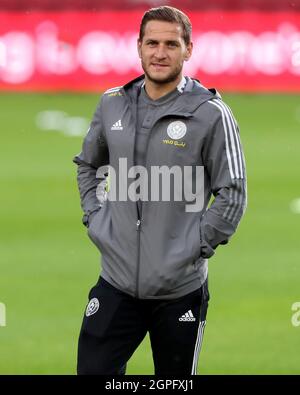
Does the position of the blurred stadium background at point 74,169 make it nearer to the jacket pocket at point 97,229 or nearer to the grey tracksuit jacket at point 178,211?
the jacket pocket at point 97,229

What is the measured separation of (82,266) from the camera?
12758 mm

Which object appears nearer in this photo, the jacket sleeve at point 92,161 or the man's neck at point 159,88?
the man's neck at point 159,88

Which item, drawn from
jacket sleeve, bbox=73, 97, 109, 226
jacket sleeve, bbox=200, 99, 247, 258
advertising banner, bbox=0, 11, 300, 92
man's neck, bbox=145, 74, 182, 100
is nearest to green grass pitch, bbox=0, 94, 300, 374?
jacket sleeve, bbox=73, 97, 109, 226

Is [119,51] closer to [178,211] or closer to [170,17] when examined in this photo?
[170,17]

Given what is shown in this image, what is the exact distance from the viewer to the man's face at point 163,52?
22.9 feet

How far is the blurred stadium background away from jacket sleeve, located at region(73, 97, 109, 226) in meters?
2.10

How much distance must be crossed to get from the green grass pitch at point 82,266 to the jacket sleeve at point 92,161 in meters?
2.10

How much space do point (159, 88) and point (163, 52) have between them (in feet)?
0.74

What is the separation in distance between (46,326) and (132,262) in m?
3.74

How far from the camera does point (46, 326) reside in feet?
34.9

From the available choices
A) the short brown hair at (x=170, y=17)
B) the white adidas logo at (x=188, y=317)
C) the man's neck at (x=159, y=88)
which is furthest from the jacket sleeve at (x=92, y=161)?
the white adidas logo at (x=188, y=317)

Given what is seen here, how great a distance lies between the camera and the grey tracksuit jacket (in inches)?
275

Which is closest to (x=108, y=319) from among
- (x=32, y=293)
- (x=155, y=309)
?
(x=155, y=309)

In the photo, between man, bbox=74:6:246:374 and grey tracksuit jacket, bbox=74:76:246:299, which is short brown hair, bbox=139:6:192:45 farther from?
grey tracksuit jacket, bbox=74:76:246:299
